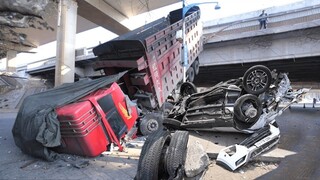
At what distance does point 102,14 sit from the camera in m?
17.7

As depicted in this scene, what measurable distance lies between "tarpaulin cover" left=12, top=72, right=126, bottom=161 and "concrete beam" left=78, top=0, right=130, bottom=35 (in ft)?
37.1

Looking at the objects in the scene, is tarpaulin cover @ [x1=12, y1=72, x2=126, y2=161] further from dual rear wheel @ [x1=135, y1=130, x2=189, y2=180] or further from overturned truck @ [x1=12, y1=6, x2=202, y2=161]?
dual rear wheel @ [x1=135, y1=130, x2=189, y2=180]

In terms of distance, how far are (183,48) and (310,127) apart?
4732 mm

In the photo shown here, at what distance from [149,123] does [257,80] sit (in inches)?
128

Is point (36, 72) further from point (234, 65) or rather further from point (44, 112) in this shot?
point (44, 112)

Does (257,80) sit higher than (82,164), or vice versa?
(257,80)

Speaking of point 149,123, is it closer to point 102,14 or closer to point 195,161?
point 195,161

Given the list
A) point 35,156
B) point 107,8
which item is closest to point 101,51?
point 35,156

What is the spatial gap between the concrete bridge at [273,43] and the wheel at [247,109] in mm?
7343

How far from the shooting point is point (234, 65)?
14.0m

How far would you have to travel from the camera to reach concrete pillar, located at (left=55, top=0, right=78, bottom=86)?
44.9 feet

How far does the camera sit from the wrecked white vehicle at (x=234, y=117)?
13.4ft

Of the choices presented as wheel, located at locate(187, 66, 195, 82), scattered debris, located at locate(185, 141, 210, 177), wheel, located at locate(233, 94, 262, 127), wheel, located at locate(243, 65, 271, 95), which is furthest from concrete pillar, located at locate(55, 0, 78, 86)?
scattered debris, located at locate(185, 141, 210, 177)

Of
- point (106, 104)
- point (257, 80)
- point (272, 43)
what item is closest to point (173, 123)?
point (106, 104)
